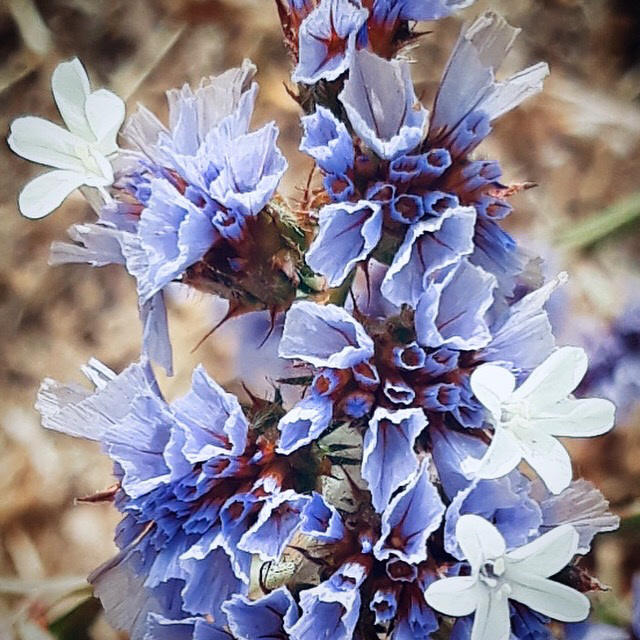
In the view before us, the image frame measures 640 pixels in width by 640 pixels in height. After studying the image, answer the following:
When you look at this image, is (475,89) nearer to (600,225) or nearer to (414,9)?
(414,9)

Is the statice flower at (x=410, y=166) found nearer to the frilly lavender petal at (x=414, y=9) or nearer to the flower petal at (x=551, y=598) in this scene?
the frilly lavender petal at (x=414, y=9)

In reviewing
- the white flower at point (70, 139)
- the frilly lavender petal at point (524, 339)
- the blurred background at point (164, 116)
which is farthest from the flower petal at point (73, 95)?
the blurred background at point (164, 116)

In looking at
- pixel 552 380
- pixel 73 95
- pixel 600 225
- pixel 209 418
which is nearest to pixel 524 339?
pixel 552 380

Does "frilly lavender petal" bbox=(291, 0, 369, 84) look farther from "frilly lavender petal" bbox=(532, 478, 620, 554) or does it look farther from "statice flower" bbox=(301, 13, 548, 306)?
"frilly lavender petal" bbox=(532, 478, 620, 554)

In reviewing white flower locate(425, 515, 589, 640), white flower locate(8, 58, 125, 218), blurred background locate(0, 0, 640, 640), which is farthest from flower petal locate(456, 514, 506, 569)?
blurred background locate(0, 0, 640, 640)

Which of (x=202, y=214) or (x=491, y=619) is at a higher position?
(x=202, y=214)
